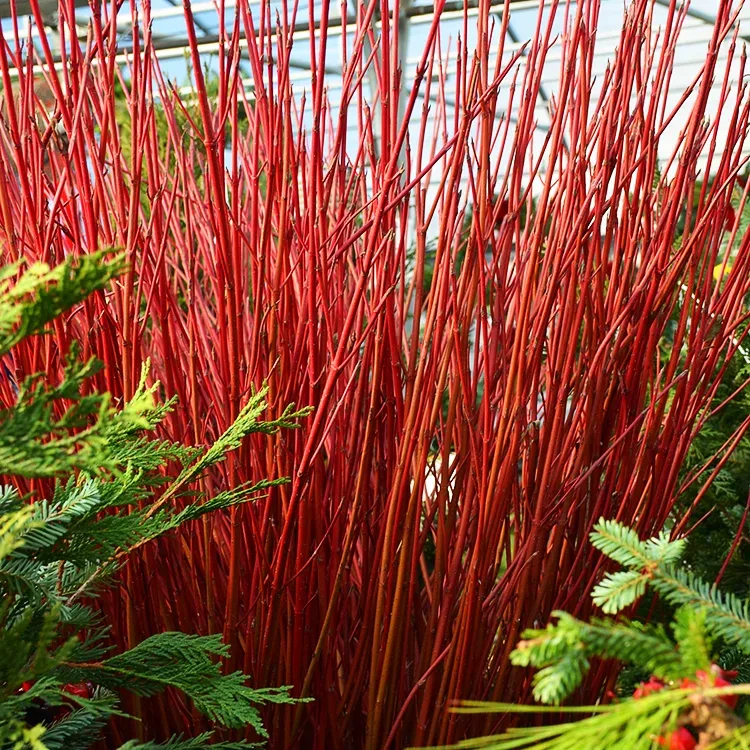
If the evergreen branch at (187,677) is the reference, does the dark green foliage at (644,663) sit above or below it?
above

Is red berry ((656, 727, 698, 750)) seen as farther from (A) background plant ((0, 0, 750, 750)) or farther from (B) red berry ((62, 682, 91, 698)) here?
(B) red berry ((62, 682, 91, 698))

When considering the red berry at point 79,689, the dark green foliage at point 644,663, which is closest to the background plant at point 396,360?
the red berry at point 79,689

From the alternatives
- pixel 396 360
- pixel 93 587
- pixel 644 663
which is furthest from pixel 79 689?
pixel 644 663

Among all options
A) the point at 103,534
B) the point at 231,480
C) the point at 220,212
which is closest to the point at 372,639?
the point at 231,480

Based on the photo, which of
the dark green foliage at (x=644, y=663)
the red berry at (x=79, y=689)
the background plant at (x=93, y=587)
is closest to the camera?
the dark green foliage at (x=644, y=663)

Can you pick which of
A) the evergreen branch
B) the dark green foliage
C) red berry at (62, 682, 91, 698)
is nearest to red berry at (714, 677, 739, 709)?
the dark green foliage

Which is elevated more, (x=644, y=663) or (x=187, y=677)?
(x=644, y=663)

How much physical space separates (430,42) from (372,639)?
55 cm

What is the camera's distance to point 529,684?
2.78 feet

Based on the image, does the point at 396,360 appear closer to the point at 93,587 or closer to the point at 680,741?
the point at 93,587

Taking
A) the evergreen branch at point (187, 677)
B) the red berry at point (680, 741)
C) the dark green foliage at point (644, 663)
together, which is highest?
the dark green foliage at point (644, 663)

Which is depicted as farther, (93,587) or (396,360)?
(396,360)

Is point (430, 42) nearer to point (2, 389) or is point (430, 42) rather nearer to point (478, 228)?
point (478, 228)

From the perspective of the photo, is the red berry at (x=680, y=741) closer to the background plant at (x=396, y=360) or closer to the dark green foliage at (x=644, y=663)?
the dark green foliage at (x=644, y=663)
